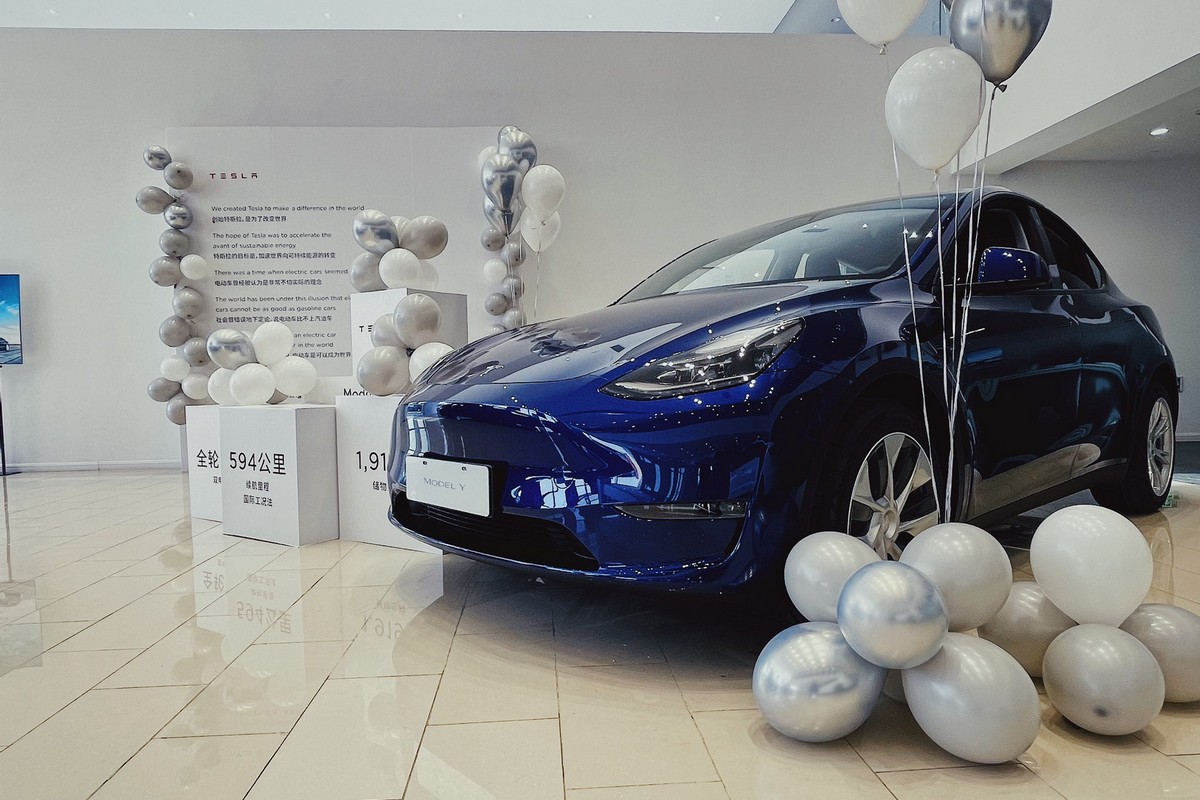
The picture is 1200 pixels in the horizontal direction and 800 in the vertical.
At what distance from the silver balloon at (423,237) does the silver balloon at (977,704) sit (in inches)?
113

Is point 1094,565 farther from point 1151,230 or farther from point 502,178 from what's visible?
point 1151,230

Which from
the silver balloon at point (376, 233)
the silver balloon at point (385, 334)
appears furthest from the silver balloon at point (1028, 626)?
the silver balloon at point (376, 233)

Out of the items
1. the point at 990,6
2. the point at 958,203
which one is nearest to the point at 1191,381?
the point at 958,203

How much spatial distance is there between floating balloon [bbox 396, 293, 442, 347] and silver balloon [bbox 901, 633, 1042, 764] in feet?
7.06

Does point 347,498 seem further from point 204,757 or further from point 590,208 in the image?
point 590,208

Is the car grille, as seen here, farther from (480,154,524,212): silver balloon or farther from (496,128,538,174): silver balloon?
(496,128,538,174): silver balloon

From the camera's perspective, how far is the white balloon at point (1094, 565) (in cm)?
137

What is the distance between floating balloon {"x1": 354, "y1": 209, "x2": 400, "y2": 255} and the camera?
3525mm

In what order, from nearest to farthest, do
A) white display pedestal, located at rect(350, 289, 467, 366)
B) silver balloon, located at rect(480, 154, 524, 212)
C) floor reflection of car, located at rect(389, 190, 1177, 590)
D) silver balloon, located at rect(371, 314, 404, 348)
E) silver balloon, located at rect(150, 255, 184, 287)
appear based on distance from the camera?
floor reflection of car, located at rect(389, 190, 1177, 590), silver balloon, located at rect(371, 314, 404, 348), white display pedestal, located at rect(350, 289, 467, 366), silver balloon, located at rect(480, 154, 524, 212), silver balloon, located at rect(150, 255, 184, 287)

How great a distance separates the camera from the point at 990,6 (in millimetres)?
1659

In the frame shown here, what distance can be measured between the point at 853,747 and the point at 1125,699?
424 millimetres

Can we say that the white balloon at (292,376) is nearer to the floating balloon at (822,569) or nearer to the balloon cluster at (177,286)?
the balloon cluster at (177,286)

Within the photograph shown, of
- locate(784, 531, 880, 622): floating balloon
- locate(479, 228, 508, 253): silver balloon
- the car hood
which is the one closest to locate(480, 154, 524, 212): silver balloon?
locate(479, 228, 508, 253): silver balloon

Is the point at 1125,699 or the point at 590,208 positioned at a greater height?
the point at 590,208
